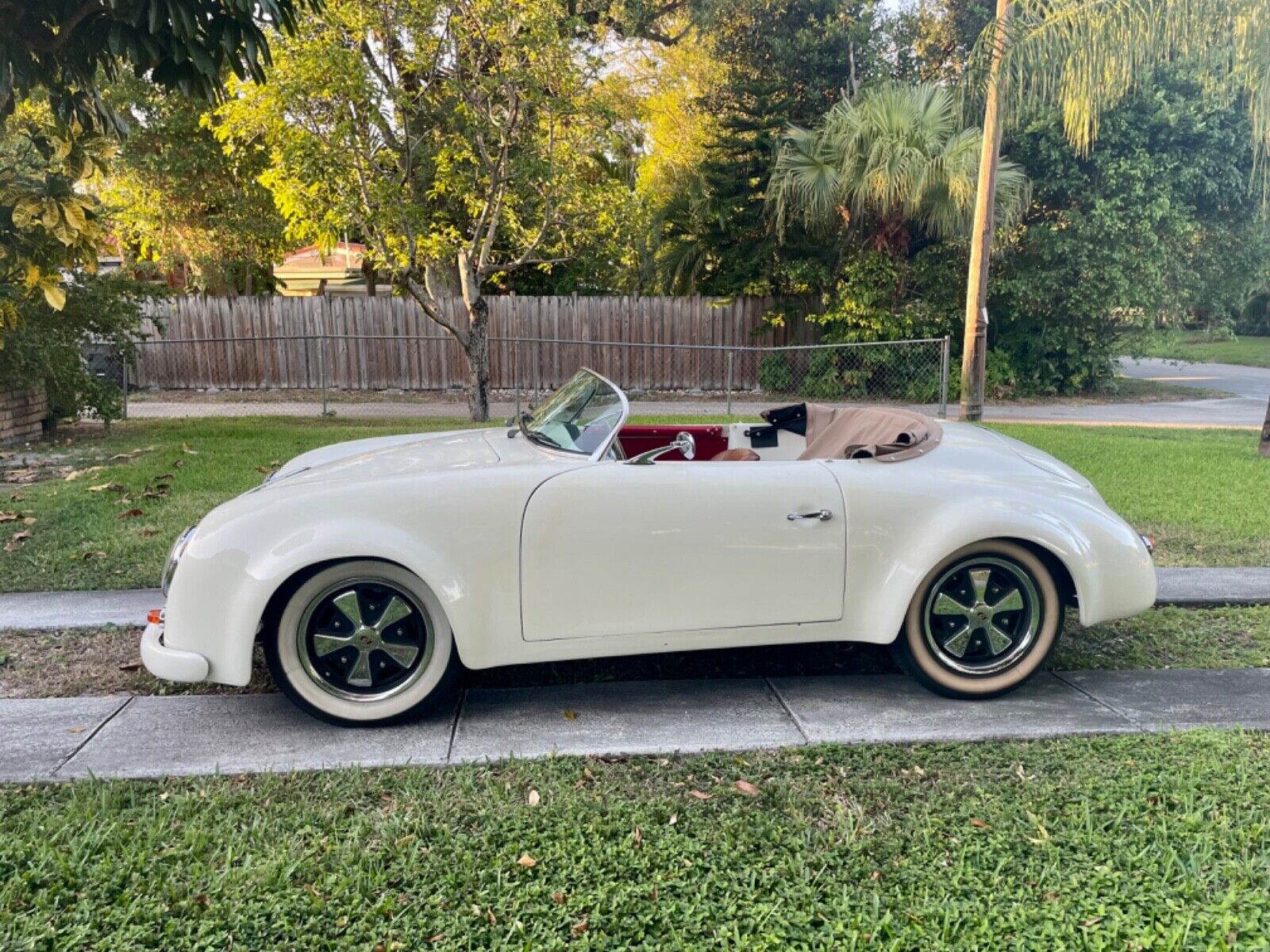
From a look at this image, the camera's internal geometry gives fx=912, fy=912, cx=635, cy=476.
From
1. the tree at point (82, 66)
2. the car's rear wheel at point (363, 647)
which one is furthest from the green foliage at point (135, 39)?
the car's rear wheel at point (363, 647)

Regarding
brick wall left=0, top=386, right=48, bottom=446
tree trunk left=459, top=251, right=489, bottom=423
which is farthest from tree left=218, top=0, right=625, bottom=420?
brick wall left=0, top=386, right=48, bottom=446

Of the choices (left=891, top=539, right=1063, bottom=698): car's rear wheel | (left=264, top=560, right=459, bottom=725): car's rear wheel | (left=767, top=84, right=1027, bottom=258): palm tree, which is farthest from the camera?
(left=767, top=84, right=1027, bottom=258): palm tree

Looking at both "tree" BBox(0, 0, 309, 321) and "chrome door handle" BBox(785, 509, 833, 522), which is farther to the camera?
"tree" BBox(0, 0, 309, 321)

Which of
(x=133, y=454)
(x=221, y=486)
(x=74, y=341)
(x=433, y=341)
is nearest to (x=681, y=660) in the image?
(x=221, y=486)

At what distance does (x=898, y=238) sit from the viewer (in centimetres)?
Result: 1677

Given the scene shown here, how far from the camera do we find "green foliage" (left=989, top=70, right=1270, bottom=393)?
52.5 ft

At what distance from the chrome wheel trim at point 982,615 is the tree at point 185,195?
1545 cm

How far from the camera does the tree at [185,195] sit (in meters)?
16.9

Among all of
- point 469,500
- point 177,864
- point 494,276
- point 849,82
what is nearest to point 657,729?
point 469,500

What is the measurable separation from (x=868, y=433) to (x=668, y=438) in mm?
1026

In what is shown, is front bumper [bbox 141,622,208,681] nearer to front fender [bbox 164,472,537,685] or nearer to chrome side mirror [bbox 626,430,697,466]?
front fender [bbox 164,472,537,685]

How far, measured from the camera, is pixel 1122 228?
52.1 feet

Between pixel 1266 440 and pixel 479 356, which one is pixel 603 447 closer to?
pixel 479 356

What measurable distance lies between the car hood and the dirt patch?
938mm
